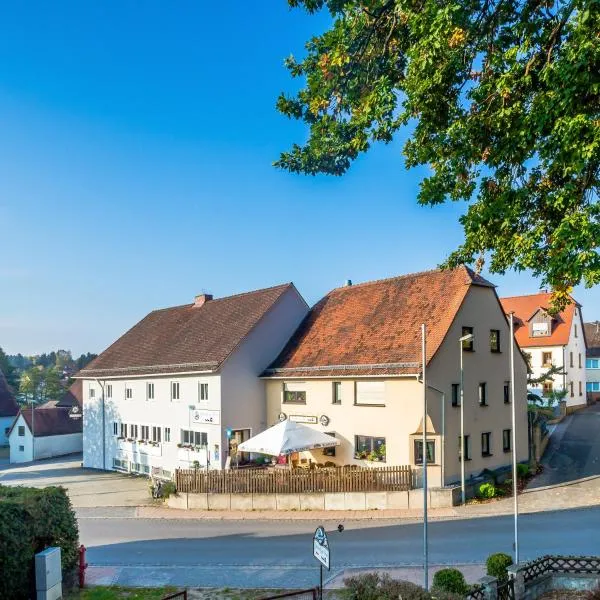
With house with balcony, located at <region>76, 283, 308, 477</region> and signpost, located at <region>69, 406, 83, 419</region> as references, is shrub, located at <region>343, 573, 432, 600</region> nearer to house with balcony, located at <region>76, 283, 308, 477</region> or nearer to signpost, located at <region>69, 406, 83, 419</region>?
house with balcony, located at <region>76, 283, 308, 477</region>

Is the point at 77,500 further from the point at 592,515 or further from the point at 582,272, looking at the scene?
the point at 582,272

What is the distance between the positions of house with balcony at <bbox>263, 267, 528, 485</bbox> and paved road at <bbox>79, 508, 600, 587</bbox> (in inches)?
186

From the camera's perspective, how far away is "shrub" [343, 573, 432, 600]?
34.6 ft

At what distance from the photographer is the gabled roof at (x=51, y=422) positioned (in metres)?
48.3

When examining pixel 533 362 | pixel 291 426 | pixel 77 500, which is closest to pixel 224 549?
pixel 291 426

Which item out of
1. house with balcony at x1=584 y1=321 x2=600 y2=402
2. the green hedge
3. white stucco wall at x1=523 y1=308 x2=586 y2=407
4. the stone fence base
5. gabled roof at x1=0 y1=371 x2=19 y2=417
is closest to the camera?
the green hedge

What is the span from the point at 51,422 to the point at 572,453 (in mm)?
39925

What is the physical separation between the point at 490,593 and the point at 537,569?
2632mm

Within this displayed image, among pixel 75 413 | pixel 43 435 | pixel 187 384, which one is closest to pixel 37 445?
pixel 43 435

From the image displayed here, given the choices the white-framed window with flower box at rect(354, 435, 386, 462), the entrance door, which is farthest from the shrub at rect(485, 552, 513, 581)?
the entrance door

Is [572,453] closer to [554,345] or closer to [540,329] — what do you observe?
[554,345]

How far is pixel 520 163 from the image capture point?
11.9m

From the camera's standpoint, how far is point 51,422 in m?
49.7

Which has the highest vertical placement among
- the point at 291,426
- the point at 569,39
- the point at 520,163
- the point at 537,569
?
the point at 569,39
